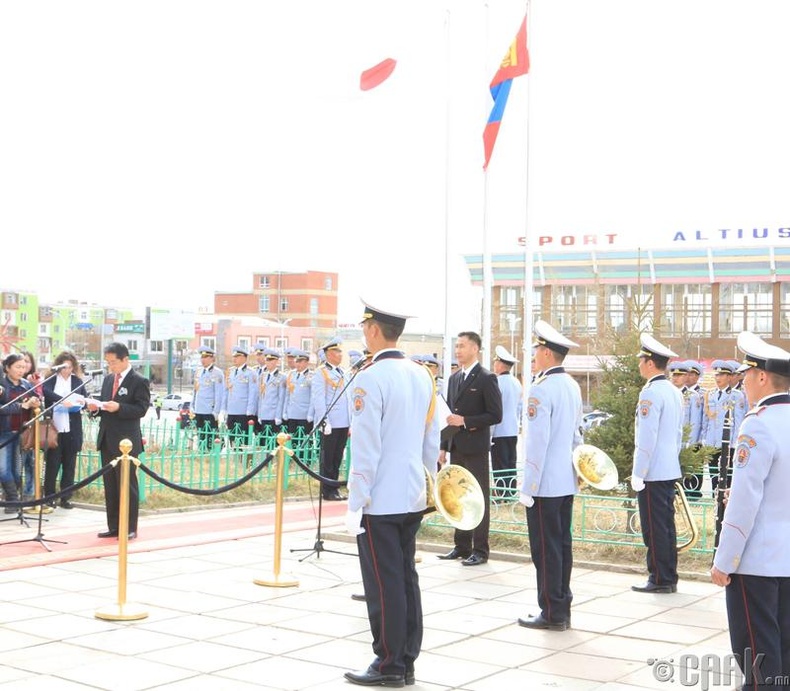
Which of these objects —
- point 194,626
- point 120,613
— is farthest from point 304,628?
point 120,613

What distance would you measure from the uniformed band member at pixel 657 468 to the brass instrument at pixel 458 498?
7.71 feet

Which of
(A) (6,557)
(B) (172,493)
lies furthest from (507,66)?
(A) (6,557)

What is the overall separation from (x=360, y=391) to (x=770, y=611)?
2502mm

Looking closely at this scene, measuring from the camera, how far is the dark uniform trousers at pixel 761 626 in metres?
5.12

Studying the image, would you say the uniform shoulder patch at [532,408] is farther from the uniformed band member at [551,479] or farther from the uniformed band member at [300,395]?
the uniformed band member at [300,395]

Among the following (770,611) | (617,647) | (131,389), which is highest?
(131,389)

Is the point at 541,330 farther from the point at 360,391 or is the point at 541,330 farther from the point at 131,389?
the point at 131,389

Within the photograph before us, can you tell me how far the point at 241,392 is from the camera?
19875 millimetres

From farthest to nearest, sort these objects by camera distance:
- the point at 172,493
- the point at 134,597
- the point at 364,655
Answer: the point at 172,493 < the point at 134,597 < the point at 364,655

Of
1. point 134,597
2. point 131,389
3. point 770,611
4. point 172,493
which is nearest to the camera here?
point 770,611

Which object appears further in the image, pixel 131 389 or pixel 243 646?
pixel 131 389

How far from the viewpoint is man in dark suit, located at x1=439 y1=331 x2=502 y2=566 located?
9906 millimetres

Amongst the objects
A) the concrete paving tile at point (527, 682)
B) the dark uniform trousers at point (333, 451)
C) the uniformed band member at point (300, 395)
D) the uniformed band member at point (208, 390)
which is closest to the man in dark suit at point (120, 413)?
the dark uniform trousers at point (333, 451)

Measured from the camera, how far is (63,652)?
6.55m
